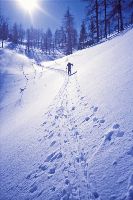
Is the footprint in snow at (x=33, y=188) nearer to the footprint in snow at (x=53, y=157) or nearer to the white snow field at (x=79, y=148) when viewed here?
the white snow field at (x=79, y=148)

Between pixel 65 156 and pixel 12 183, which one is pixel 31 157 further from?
pixel 65 156

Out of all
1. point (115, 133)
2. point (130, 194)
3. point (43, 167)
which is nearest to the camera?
point (130, 194)

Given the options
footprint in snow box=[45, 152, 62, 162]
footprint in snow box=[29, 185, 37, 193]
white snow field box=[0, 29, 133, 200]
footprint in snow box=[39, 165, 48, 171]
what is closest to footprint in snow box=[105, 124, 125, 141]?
white snow field box=[0, 29, 133, 200]

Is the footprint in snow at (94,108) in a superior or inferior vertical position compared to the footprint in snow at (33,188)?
superior

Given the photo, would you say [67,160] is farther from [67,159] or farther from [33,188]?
[33,188]

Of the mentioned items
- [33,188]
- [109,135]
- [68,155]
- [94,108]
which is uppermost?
[94,108]

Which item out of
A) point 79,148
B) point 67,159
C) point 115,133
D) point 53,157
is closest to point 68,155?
point 67,159

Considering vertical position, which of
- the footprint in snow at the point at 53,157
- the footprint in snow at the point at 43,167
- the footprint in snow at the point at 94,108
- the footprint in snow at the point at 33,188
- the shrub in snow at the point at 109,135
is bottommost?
the footprint in snow at the point at 33,188

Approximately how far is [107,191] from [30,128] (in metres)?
8.08

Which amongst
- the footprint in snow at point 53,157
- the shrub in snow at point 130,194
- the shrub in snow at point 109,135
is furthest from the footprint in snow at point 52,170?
the shrub in snow at point 130,194

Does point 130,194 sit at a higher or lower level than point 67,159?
lower

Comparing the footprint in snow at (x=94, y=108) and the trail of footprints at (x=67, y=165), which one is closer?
the trail of footprints at (x=67, y=165)

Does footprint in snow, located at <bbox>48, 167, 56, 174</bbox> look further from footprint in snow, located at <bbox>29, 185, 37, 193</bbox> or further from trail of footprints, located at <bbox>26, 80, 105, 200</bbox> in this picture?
footprint in snow, located at <bbox>29, 185, 37, 193</bbox>

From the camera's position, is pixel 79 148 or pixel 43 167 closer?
pixel 79 148
